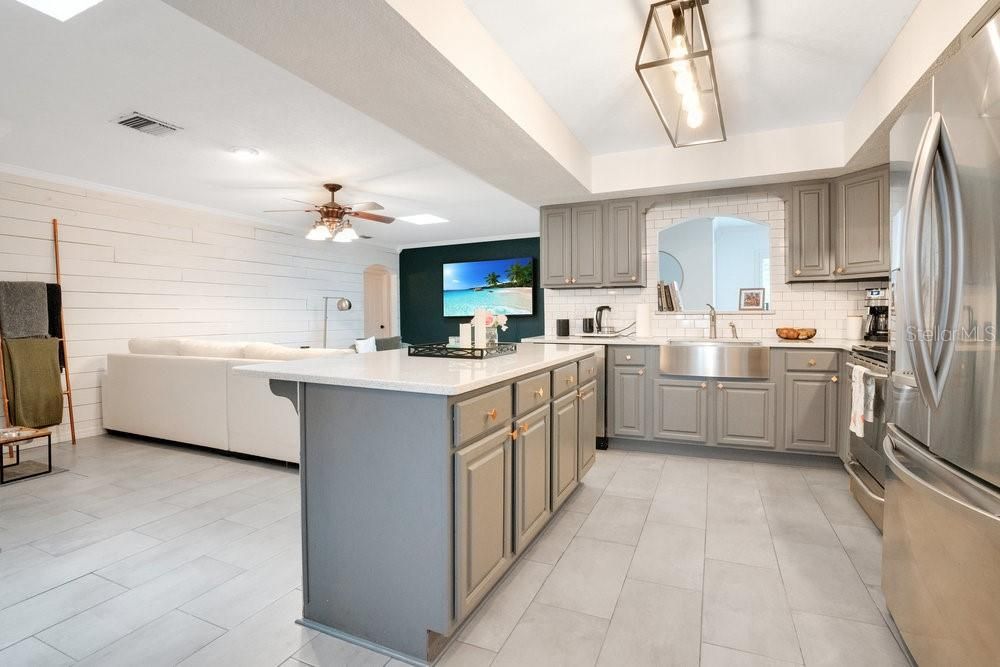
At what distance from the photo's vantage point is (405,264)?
910cm

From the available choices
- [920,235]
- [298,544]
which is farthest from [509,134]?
[298,544]

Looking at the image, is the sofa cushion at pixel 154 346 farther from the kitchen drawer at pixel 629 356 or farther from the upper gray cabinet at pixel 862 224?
the upper gray cabinet at pixel 862 224

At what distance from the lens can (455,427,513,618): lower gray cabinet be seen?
158 cm

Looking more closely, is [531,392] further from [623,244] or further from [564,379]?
[623,244]

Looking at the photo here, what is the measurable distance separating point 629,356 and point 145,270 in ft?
16.1

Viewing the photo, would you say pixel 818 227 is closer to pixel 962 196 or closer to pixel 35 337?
pixel 962 196

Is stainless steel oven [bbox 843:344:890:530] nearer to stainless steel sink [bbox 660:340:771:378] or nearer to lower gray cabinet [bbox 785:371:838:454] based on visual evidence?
lower gray cabinet [bbox 785:371:838:454]

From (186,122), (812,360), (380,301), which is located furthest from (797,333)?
(380,301)

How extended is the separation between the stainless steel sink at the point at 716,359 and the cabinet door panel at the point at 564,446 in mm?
1372

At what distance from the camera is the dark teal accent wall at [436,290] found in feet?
26.8

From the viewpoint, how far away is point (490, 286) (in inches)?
328

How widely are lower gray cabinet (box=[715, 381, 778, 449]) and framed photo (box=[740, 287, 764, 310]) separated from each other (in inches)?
34.3

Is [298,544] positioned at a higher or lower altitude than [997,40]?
lower

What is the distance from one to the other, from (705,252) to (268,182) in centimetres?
413
